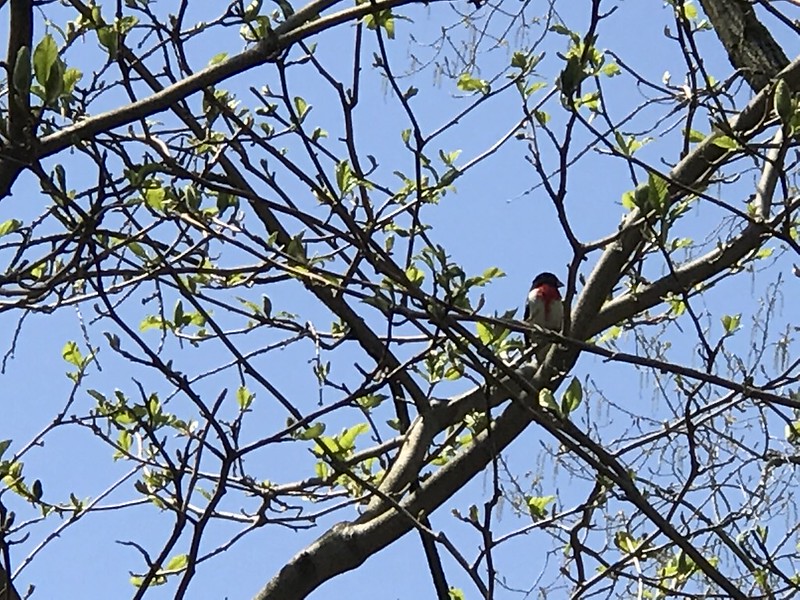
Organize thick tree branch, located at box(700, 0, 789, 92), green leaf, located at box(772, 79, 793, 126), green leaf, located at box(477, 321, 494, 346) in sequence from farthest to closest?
thick tree branch, located at box(700, 0, 789, 92) → green leaf, located at box(477, 321, 494, 346) → green leaf, located at box(772, 79, 793, 126)

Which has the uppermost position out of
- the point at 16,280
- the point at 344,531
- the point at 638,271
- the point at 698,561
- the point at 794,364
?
the point at 16,280

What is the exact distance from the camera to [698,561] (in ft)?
7.67

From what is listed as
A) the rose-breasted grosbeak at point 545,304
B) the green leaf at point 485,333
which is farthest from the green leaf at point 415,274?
the rose-breasted grosbeak at point 545,304

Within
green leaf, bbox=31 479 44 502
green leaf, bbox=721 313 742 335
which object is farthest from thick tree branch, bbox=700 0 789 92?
green leaf, bbox=31 479 44 502

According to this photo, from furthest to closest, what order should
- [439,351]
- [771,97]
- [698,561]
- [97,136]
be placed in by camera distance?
[439,351] → [771,97] → [97,136] → [698,561]

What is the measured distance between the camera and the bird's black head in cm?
557

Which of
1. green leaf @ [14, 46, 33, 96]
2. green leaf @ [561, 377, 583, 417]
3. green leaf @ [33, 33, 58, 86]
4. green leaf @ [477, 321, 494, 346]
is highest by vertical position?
green leaf @ [33, 33, 58, 86]

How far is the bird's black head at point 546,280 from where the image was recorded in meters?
5.57

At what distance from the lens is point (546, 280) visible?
5625 millimetres

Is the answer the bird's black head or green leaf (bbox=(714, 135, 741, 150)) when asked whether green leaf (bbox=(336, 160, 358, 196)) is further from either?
the bird's black head

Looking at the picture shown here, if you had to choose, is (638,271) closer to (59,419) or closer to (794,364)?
(794,364)

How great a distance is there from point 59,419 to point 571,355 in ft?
4.01

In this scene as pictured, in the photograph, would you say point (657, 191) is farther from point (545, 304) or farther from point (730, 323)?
point (545, 304)

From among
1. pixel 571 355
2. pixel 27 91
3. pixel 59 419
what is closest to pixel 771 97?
pixel 571 355
